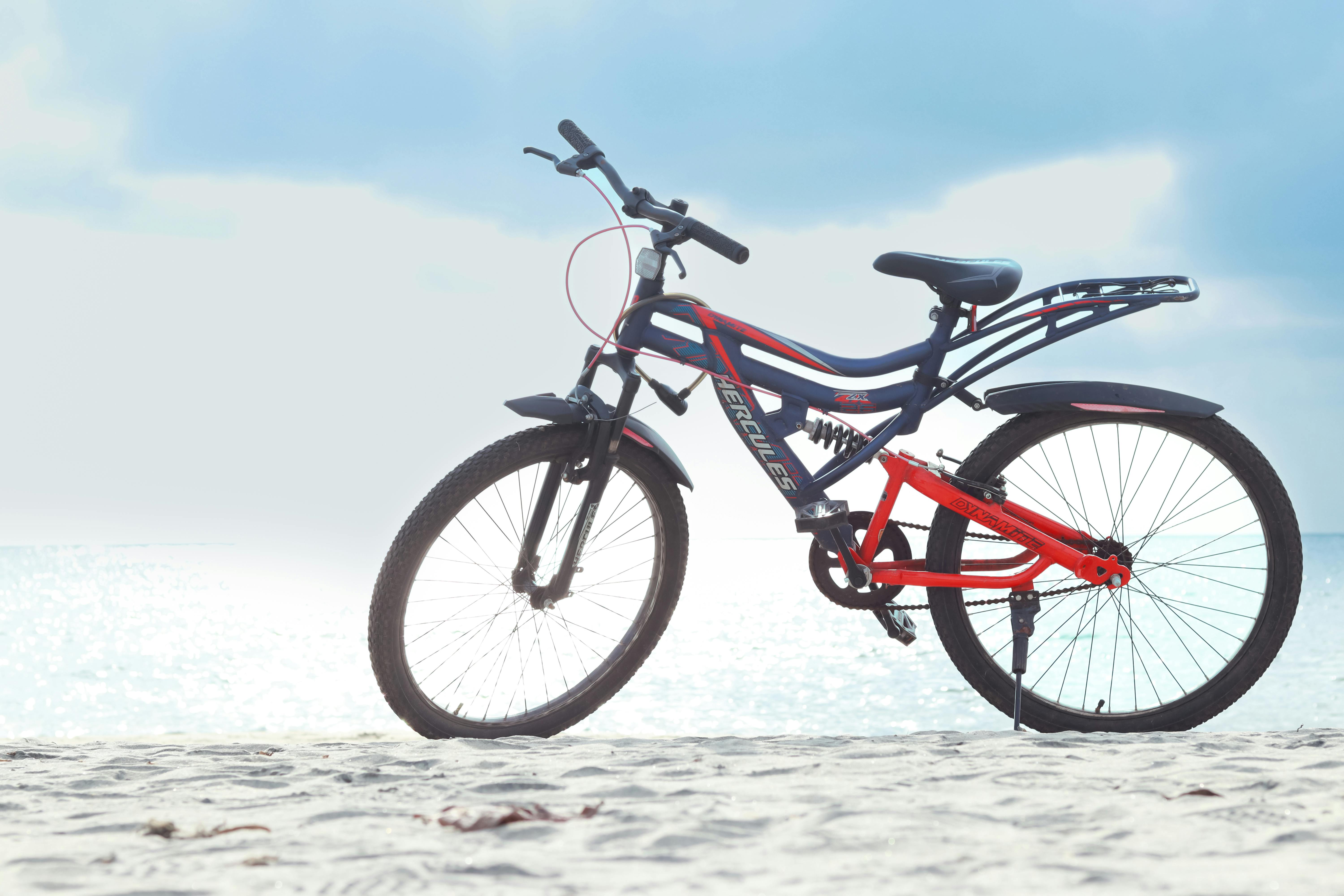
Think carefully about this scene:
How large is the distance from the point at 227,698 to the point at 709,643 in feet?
32.2

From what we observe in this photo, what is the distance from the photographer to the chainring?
325cm

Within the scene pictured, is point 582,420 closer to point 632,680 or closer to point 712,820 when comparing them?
point 712,820

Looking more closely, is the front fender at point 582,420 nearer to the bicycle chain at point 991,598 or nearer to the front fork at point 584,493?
the front fork at point 584,493

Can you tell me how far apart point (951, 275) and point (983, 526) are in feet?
2.68

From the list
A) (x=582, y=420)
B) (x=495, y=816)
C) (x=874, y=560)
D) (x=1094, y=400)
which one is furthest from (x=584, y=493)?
(x=1094, y=400)

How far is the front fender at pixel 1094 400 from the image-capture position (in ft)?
10.7

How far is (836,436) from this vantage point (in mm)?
3230

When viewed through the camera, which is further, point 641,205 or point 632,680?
point 632,680

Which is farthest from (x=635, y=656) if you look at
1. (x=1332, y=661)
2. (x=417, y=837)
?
(x=1332, y=661)

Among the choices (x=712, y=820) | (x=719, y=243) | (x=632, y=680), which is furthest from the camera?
(x=632, y=680)

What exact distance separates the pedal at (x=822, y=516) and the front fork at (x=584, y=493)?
646mm

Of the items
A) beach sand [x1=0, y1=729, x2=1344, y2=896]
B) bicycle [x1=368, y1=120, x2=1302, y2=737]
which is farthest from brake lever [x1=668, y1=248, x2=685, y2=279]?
beach sand [x1=0, y1=729, x2=1344, y2=896]

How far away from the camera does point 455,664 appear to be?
3.39 meters

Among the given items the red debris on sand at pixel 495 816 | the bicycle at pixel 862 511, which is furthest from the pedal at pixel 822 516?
the red debris on sand at pixel 495 816
